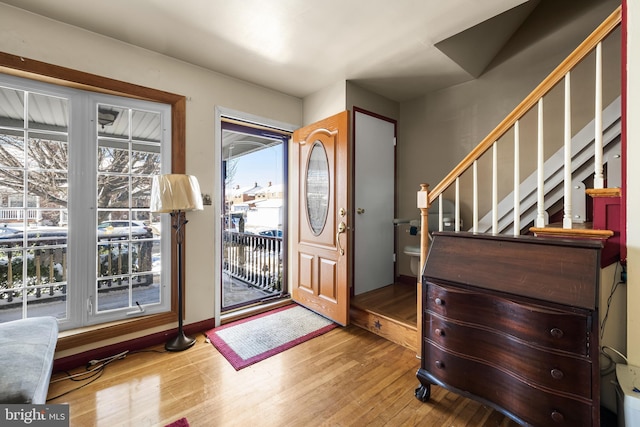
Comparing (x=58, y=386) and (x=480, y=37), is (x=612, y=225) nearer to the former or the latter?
(x=480, y=37)

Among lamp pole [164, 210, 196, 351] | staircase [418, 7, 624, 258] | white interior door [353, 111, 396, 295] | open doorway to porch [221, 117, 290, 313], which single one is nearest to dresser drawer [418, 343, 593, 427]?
staircase [418, 7, 624, 258]

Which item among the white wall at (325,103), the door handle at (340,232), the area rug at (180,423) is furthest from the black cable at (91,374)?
the white wall at (325,103)

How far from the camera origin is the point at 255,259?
4238 mm

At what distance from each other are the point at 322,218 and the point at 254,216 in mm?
1594

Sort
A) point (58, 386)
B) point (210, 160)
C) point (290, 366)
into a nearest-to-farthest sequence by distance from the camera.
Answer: point (58, 386), point (290, 366), point (210, 160)

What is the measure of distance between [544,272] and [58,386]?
3.03m

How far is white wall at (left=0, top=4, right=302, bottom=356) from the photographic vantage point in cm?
189

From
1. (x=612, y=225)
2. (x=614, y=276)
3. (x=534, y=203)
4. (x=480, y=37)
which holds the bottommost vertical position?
(x=614, y=276)

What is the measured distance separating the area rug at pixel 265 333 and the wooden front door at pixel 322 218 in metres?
0.18

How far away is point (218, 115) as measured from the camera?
270 cm

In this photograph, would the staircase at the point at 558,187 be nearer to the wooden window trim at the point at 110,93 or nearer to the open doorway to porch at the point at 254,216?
the open doorway to porch at the point at 254,216

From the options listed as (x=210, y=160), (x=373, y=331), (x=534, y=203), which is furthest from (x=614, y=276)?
(x=210, y=160)

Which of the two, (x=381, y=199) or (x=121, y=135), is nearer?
(x=121, y=135)

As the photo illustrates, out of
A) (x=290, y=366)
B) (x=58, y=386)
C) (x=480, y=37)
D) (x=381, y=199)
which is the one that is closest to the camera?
(x=58, y=386)
